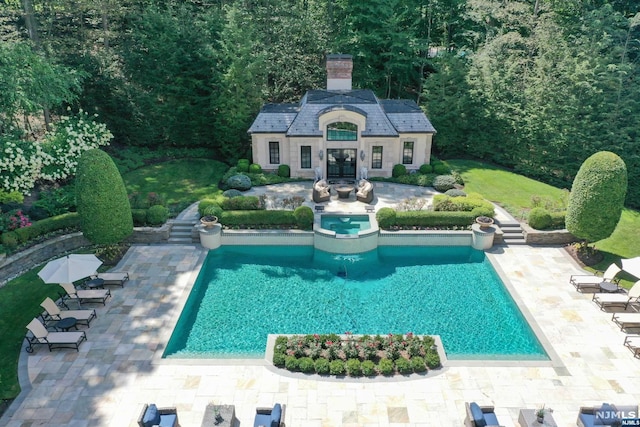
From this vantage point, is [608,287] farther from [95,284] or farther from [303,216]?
[95,284]

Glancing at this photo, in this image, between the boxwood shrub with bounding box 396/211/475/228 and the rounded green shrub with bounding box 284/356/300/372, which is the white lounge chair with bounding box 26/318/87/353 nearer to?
the rounded green shrub with bounding box 284/356/300/372

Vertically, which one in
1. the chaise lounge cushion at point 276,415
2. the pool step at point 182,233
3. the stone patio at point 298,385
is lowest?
the stone patio at point 298,385

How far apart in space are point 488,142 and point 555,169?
17.2 ft

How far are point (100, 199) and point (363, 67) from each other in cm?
2587

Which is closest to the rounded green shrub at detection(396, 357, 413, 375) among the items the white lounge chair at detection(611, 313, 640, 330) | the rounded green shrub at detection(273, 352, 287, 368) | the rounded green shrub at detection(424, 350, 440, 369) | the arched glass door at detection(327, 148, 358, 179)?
the rounded green shrub at detection(424, 350, 440, 369)

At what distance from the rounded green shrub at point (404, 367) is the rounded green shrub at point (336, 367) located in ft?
6.21

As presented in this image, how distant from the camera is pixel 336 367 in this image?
16.2 m

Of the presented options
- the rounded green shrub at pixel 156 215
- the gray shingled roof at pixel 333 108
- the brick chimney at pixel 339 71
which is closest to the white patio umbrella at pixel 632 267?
the gray shingled roof at pixel 333 108

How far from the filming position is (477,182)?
32.8 metres

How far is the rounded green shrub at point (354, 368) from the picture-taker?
53.1ft

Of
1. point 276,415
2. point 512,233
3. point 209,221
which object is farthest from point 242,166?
point 276,415

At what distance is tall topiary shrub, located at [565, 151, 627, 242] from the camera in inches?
884

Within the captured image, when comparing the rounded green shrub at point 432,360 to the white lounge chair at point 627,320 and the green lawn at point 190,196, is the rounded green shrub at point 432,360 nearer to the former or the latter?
the white lounge chair at point 627,320

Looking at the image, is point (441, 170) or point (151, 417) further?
point (441, 170)
